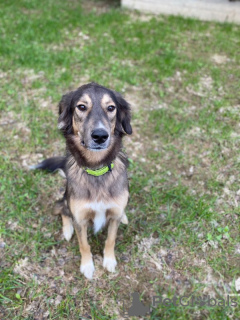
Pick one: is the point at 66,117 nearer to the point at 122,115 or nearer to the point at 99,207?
the point at 122,115

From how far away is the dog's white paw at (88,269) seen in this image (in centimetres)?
304

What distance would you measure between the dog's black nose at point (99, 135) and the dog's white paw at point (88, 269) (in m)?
1.56

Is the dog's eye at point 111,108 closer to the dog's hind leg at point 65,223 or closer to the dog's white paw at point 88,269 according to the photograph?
the dog's hind leg at point 65,223

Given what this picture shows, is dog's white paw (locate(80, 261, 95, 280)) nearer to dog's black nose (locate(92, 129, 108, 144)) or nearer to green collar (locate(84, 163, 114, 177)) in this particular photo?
green collar (locate(84, 163, 114, 177))

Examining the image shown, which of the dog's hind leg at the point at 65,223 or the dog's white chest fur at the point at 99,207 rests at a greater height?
the dog's white chest fur at the point at 99,207

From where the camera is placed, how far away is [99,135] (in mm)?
2320

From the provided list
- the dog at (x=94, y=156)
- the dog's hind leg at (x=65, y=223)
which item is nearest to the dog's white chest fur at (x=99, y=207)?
the dog at (x=94, y=156)

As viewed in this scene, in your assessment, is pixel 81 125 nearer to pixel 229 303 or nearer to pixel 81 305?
pixel 81 305

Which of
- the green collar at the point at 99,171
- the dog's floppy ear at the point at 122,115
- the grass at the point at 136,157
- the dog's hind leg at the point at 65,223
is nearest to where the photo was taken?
the green collar at the point at 99,171

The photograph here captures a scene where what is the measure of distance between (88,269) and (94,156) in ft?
4.50

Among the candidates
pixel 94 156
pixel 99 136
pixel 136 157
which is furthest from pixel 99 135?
pixel 136 157

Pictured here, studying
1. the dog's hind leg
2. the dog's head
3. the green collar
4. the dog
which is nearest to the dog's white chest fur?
the dog

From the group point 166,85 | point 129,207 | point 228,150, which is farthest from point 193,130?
point 129,207

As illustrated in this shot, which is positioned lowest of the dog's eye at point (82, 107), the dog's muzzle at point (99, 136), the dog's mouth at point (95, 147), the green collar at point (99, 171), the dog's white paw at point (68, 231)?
the dog's white paw at point (68, 231)
